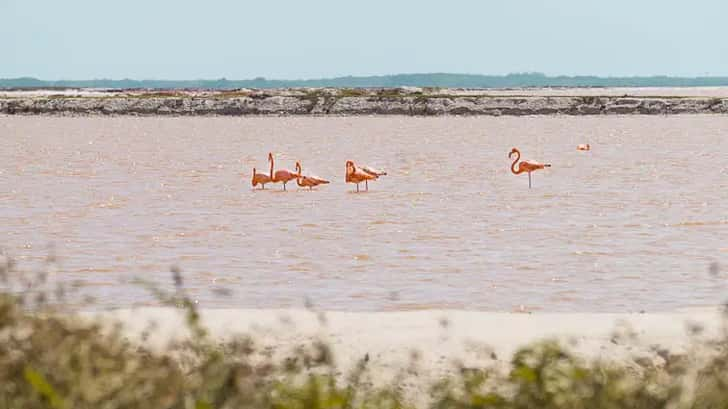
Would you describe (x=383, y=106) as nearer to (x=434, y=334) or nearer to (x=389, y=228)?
(x=389, y=228)

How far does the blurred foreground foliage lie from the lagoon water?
589 mm

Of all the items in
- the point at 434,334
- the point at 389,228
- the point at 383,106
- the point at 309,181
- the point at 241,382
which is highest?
the point at 241,382

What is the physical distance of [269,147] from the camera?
1946 inches

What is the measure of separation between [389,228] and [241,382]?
1444cm

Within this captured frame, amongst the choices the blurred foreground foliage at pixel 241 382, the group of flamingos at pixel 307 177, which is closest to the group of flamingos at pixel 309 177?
the group of flamingos at pixel 307 177

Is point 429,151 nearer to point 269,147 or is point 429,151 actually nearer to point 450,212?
point 269,147

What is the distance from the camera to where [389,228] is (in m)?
20.1

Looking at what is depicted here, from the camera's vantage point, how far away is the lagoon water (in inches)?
537

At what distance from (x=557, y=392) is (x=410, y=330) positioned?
127 inches

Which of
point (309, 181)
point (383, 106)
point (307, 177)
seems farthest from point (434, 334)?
point (383, 106)

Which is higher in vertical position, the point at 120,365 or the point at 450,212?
the point at 120,365

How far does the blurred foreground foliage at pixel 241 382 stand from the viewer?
5441 mm

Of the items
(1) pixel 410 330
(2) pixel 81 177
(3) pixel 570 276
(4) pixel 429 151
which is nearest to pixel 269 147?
(4) pixel 429 151

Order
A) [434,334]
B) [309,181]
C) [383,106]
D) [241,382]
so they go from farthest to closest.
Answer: [383,106] → [309,181] → [434,334] → [241,382]
